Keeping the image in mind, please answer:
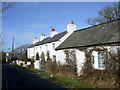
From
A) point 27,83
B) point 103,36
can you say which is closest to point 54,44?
point 103,36

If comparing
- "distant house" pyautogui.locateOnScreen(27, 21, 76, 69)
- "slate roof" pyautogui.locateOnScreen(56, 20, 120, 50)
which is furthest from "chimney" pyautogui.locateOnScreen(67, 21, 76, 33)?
"slate roof" pyautogui.locateOnScreen(56, 20, 120, 50)

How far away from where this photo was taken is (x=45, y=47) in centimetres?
3766

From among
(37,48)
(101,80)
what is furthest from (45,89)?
(37,48)

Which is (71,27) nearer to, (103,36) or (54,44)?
(54,44)

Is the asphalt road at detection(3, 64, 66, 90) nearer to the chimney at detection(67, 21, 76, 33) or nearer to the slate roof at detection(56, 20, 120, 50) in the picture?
the slate roof at detection(56, 20, 120, 50)

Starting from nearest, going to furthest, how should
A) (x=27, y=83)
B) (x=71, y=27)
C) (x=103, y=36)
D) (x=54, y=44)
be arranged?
(x=27, y=83)
(x=103, y=36)
(x=71, y=27)
(x=54, y=44)

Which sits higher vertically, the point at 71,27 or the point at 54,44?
the point at 71,27

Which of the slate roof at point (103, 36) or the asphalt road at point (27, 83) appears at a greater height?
the slate roof at point (103, 36)

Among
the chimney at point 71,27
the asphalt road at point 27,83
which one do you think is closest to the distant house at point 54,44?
the chimney at point 71,27

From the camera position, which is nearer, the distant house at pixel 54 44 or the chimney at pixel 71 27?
the distant house at pixel 54 44

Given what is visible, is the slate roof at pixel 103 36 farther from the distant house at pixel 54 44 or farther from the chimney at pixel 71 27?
the chimney at pixel 71 27

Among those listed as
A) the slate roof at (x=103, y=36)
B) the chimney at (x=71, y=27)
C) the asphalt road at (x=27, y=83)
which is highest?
the chimney at (x=71, y=27)

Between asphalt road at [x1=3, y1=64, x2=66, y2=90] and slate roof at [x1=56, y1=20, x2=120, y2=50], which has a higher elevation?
slate roof at [x1=56, y1=20, x2=120, y2=50]

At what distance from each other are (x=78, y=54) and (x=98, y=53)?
339 centimetres
